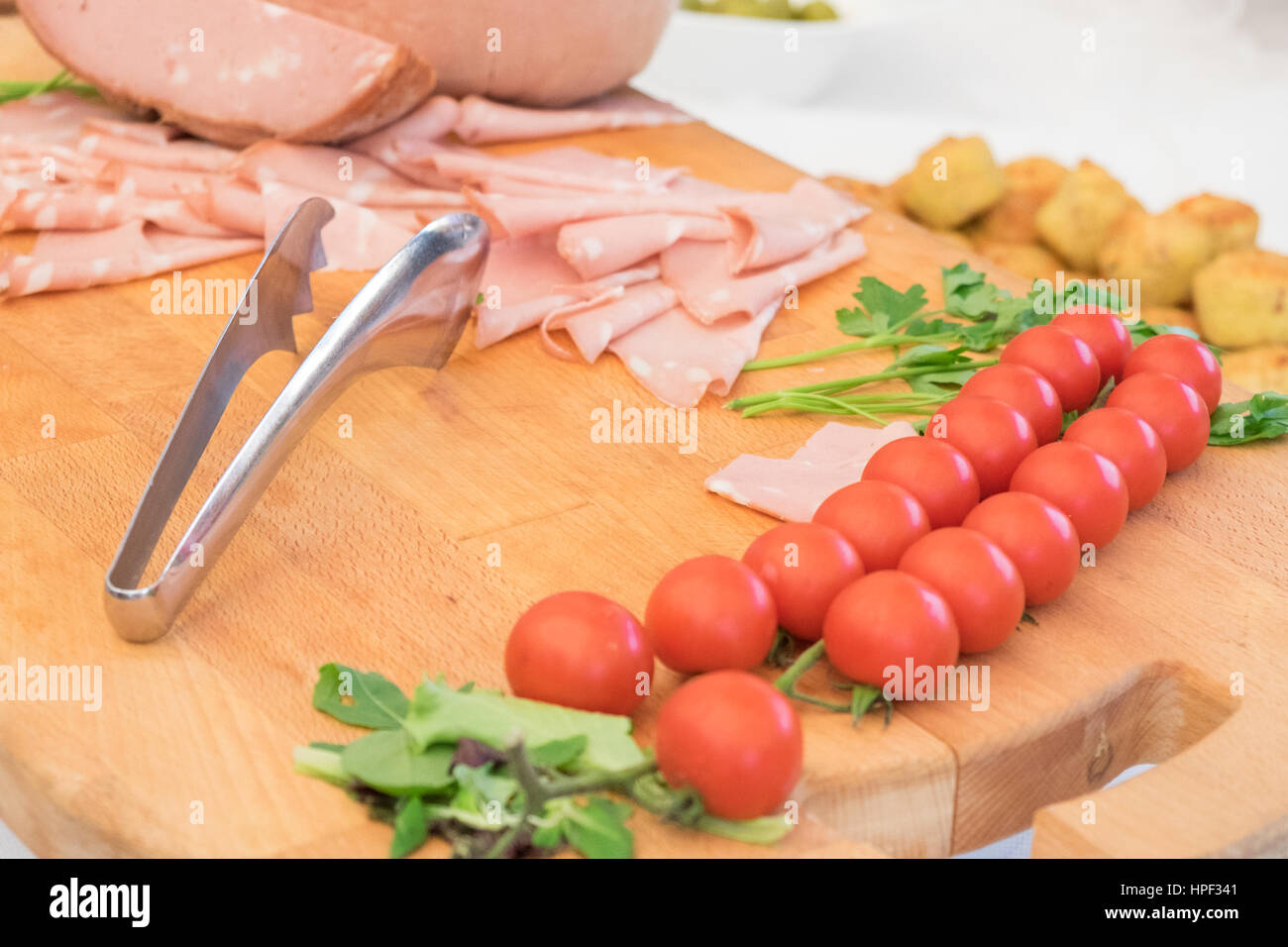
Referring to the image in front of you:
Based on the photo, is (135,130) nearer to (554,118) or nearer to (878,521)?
(554,118)

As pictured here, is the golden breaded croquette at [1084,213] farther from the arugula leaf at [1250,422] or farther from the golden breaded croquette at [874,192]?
the arugula leaf at [1250,422]

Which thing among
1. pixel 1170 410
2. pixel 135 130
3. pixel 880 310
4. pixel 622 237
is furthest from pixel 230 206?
pixel 1170 410

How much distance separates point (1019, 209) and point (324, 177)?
0.95m

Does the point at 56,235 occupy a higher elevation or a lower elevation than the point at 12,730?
higher

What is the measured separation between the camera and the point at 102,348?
1.22 m

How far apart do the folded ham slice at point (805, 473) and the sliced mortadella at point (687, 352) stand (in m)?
0.12

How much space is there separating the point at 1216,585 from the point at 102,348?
954mm

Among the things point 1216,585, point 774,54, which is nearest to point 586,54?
point 774,54

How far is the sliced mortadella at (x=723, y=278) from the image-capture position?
131 cm

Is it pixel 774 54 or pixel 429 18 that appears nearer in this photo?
pixel 429 18

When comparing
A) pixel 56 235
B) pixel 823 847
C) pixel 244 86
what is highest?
pixel 244 86

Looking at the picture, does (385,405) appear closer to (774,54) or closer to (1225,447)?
(1225,447)

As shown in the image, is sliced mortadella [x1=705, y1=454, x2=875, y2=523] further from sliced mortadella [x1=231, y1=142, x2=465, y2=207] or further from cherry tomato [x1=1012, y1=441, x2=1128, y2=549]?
sliced mortadella [x1=231, y1=142, x2=465, y2=207]

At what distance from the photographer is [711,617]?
80 cm
